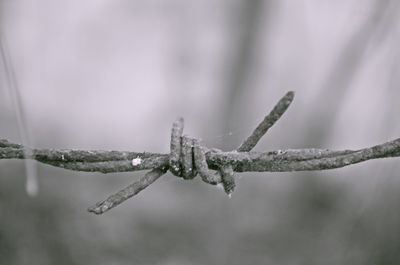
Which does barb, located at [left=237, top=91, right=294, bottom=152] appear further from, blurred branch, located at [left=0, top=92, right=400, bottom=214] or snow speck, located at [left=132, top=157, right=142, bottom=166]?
snow speck, located at [left=132, top=157, right=142, bottom=166]

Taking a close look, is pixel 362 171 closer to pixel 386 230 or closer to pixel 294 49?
pixel 386 230

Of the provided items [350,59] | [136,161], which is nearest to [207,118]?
[350,59]

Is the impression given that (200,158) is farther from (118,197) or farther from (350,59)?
(350,59)

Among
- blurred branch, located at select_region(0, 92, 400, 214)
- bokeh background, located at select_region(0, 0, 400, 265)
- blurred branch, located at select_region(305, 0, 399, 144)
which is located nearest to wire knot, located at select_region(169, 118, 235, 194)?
blurred branch, located at select_region(0, 92, 400, 214)

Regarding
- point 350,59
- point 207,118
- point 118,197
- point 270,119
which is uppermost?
point 270,119

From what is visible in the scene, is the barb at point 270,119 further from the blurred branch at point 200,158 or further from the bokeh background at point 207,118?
the bokeh background at point 207,118

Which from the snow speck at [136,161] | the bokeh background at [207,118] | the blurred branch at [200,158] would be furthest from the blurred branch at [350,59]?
the snow speck at [136,161]

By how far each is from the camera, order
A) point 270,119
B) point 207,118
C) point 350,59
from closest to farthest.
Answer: point 270,119
point 350,59
point 207,118

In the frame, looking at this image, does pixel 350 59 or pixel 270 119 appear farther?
pixel 350 59
